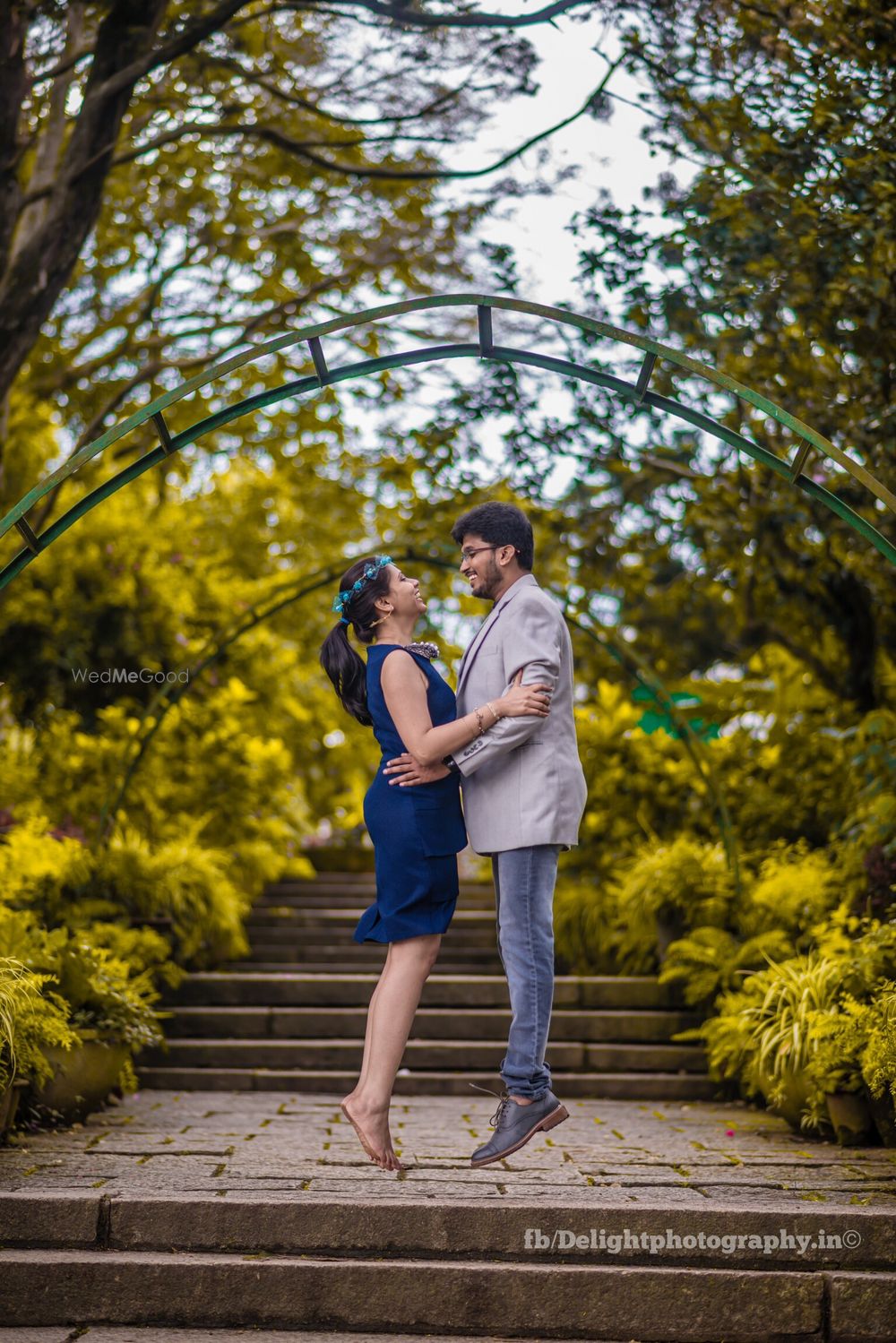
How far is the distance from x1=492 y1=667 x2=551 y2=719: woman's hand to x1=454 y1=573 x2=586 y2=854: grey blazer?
19mm

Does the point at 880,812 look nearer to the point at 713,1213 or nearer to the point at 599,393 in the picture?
the point at 713,1213

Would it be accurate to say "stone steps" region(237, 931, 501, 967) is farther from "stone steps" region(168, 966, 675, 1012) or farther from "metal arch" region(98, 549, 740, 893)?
"metal arch" region(98, 549, 740, 893)

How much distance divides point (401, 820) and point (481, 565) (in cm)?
84

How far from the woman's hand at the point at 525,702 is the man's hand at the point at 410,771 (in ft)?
0.92

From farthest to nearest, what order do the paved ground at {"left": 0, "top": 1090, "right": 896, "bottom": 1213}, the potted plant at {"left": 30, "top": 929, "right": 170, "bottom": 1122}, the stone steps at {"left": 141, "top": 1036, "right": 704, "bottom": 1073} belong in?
1. the stone steps at {"left": 141, "top": 1036, "right": 704, "bottom": 1073}
2. the potted plant at {"left": 30, "top": 929, "right": 170, "bottom": 1122}
3. the paved ground at {"left": 0, "top": 1090, "right": 896, "bottom": 1213}

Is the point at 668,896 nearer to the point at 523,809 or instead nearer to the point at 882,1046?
the point at 882,1046

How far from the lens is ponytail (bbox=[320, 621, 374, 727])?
4.07 metres

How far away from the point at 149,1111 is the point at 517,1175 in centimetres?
228

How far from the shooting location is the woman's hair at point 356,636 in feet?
13.1

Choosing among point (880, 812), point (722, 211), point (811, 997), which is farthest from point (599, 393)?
point (811, 997)

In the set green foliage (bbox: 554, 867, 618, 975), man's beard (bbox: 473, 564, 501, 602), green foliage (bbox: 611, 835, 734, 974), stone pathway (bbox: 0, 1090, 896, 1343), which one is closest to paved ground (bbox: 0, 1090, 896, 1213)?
stone pathway (bbox: 0, 1090, 896, 1343)

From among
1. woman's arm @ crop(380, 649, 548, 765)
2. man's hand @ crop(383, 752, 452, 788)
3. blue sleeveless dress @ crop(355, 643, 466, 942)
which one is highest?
woman's arm @ crop(380, 649, 548, 765)

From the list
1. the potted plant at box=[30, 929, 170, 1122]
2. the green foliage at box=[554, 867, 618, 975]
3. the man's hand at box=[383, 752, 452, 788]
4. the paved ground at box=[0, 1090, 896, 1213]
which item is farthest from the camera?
the green foliage at box=[554, 867, 618, 975]

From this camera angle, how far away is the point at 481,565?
13.0 feet
